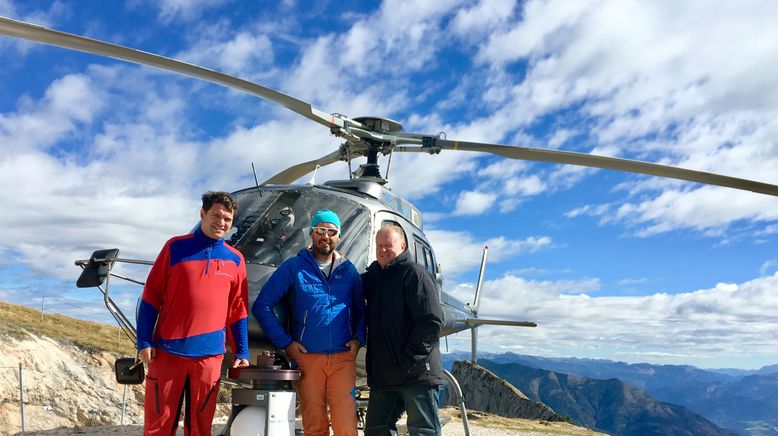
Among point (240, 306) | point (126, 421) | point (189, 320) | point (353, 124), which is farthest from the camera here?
point (126, 421)

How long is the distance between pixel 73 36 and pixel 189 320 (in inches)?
119

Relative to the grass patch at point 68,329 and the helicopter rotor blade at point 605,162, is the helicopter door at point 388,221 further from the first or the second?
the grass patch at point 68,329

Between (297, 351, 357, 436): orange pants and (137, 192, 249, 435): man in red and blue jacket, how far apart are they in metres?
0.65

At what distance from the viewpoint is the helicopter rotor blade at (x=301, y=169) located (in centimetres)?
932

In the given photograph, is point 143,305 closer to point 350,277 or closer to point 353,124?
point 350,277

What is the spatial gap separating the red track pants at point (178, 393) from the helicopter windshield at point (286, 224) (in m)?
1.62

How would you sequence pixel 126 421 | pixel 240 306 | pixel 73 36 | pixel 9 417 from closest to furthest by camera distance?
pixel 240 306 → pixel 73 36 → pixel 9 417 → pixel 126 421

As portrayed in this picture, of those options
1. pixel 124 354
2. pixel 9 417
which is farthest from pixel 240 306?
pixel 124 354

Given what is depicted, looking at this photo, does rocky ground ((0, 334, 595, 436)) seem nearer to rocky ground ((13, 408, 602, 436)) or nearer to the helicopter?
rocky ground ((13, 408, 602, 436))

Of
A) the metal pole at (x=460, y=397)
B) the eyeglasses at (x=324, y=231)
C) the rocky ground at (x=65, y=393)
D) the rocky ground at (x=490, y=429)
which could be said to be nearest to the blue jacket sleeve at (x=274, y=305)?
the eyeglasses at (x=324, y=231)

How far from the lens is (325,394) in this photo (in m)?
4.42

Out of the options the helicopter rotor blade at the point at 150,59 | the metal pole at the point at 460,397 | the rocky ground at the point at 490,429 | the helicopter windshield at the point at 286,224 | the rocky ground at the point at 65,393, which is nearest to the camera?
the helicopter rotor blade at the point at 150,59

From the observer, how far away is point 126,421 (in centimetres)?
1349

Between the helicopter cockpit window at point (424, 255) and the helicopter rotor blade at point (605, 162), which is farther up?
the helicopter rotor blade at point (605, 162)
